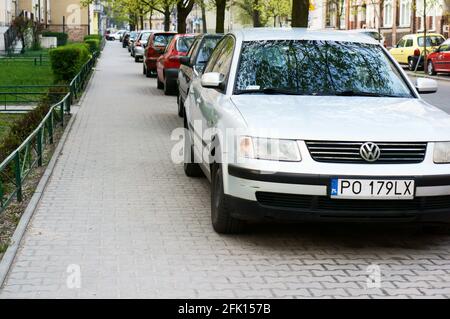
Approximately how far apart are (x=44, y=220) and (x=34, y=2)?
5655 centimetres

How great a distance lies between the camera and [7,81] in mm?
25000

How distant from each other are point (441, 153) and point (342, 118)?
793 millimetres

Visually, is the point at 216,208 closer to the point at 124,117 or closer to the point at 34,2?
the point at 124,117

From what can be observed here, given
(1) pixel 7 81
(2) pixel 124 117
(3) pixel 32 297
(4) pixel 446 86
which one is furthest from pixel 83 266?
(4) pixel 446 86

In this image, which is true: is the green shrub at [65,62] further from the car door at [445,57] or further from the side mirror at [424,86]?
the car door at [445,57]

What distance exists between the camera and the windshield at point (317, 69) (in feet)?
24.1

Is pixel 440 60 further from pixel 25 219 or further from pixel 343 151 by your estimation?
pixel 343 151

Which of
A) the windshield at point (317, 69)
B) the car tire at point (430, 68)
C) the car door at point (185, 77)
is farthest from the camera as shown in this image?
the car tire at point (430, 68)

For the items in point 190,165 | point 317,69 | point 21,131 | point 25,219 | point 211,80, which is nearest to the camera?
point 25,219

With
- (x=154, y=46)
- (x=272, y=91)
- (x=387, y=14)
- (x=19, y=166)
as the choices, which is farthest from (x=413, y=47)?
(x=19, y=166)

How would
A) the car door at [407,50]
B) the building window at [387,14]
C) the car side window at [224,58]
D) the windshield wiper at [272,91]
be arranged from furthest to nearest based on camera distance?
the building window at [387,14] < the car door at [407,50] < the car side window at [224,58] < the windshield wiper at [272,91]

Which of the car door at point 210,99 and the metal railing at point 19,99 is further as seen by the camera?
the metal railing at point 19,99

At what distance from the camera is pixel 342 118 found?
20.8ft

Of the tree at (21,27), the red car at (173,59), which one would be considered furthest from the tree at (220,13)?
the tree at (21,27)
